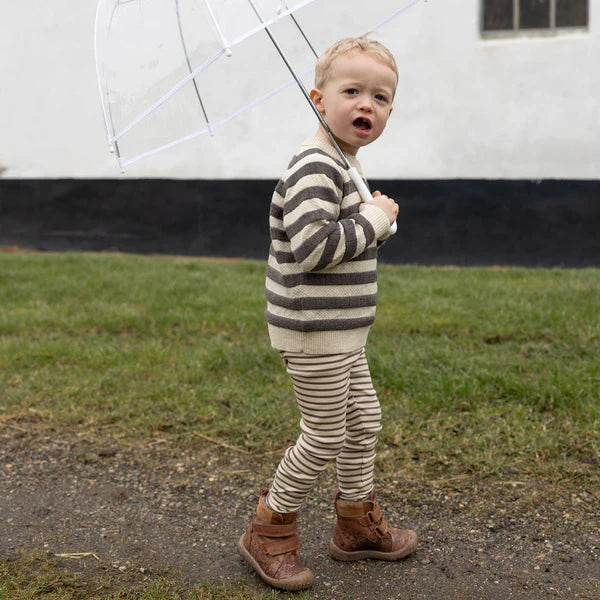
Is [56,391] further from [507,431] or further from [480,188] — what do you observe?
[480,188]

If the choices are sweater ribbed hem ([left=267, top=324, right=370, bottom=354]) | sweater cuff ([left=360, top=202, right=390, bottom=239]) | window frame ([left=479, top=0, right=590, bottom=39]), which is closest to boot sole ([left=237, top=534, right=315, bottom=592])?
sweater ribbed hem ([left=267, top=324, right=370, bottom=354])

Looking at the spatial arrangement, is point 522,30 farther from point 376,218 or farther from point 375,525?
point 375,525

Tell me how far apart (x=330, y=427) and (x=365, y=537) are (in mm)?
414

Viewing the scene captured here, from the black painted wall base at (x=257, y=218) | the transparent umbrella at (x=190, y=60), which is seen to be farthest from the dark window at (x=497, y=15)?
the transparent umbrella at (x=190, y=60)

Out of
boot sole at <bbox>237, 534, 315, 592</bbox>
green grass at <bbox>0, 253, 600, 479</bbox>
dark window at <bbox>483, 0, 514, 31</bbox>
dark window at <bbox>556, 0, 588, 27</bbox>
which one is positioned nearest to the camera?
boot sole at <bbox>237, 534, 315, 592</bbox>

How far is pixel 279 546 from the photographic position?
2.33 meters

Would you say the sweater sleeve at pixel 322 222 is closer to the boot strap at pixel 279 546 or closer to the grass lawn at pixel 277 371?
the boot strap at pixel 279 546

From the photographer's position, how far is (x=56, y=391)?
3992 millimetres

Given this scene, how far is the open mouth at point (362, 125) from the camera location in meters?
2.11

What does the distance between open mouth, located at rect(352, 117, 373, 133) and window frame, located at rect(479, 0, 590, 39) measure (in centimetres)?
568

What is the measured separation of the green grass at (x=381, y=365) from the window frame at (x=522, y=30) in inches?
86.2

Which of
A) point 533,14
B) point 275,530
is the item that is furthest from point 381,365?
point 533,14

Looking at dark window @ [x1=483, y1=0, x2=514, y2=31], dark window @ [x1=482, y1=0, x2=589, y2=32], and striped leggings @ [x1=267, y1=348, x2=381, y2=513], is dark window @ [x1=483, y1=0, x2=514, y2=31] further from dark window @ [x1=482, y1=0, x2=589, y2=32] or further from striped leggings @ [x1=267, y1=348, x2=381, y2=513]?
striped leggings @ [x1=267, y1=348, x2=381, y2=513]

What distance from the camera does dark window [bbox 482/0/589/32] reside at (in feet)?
23.4
